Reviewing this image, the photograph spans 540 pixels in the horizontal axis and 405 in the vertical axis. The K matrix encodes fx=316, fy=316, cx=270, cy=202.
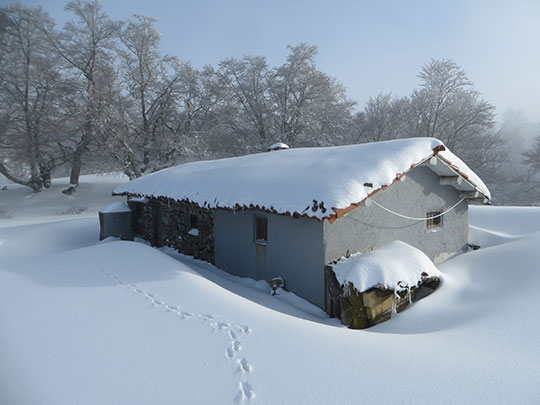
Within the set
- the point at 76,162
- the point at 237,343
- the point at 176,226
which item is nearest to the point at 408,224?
the point at 237,343

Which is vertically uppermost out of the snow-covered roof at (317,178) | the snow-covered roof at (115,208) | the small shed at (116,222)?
the snow-covered roof at (317,178)

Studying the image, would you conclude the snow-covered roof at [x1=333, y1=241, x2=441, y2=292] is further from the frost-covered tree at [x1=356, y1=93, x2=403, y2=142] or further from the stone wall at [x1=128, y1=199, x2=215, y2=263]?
the frost-covered tree at [x1=356, y1=93, x2=403, y2=142]

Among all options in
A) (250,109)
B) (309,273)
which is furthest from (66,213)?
(309,273)

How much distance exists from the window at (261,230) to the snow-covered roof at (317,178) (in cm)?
79

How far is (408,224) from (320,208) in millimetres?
3453

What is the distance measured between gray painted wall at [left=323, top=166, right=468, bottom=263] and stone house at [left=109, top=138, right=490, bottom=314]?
0.08ft

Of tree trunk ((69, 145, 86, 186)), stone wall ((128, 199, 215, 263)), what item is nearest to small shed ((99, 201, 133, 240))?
stone wall ((128, 199, 215, 263))

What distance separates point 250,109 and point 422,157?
23036 mm

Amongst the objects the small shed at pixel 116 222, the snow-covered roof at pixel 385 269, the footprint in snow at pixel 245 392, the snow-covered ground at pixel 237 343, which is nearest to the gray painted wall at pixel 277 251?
the snow-covered ground at pixel 237 343

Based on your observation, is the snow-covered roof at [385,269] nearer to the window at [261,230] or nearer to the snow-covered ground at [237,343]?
the snow-covered ground at [237,343]

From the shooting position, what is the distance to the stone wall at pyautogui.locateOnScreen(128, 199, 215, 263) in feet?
31.2

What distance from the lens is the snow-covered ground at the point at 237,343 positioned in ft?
9.77

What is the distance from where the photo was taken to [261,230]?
314 inches

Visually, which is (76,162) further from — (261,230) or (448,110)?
(448,110)
